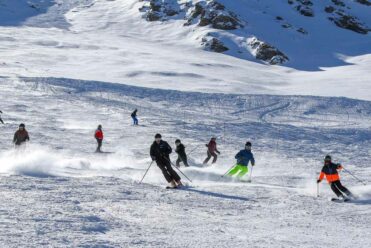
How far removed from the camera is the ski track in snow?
7.96 m

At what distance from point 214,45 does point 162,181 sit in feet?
194

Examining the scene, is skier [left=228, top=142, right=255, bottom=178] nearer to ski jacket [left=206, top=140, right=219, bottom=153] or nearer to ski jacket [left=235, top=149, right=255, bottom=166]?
ski jacket [left=235, top=149, right=255, bottom=166]

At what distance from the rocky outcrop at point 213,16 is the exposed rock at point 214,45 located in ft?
20.0

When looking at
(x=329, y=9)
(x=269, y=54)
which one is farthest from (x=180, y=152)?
(x=329, y=9)

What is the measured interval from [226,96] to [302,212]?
29934mm

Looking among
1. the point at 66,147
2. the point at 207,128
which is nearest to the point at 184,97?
the point at 207,128

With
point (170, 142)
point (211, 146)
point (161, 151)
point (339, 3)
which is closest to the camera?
point (161, 151)

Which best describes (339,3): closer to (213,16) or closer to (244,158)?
(213,16)

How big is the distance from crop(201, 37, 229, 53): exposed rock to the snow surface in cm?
196

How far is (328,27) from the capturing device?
279ft

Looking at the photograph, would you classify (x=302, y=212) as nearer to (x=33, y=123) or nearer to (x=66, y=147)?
(x=66, y=147)

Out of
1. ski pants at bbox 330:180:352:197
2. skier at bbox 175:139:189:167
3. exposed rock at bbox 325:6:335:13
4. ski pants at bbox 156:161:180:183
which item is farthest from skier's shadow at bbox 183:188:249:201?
exposed rock at bbox 325:6:335:13

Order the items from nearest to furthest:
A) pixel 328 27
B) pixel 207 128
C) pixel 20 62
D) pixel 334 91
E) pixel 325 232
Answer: pixel 325 232, pixel 207 128, pixel 334 91, pixel 20 62, pixel 328 27

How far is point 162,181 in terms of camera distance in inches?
547
